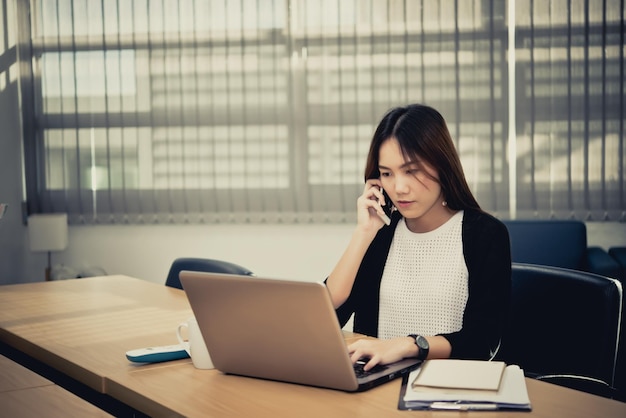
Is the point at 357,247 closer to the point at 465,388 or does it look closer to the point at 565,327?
the point at 565,327

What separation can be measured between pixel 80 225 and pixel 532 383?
4.13 m

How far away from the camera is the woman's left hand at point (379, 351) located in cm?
145

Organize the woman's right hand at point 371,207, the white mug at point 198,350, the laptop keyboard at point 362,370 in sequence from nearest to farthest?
the laptop keyboard at point 362,370 < the white mug at point 198,350 < the woman's right hand at point 371,207

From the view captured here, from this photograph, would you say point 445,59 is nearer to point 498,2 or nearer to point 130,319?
point 498,2

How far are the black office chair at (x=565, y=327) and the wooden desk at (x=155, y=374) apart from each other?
13.5 inches

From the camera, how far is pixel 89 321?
2.09 metres

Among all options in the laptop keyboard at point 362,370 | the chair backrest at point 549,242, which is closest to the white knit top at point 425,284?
the laptop keyboard at point 362,370

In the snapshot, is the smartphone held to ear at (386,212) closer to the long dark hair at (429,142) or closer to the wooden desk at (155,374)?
the long dark hair at (429,142)

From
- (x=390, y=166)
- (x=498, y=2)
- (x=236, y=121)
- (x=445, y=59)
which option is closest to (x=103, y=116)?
(x=236, y=121)

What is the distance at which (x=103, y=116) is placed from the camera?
4.91 meters

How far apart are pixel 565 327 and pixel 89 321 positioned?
48.7 inches

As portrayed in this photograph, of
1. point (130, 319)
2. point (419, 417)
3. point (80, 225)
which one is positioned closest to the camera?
point (419, 417)

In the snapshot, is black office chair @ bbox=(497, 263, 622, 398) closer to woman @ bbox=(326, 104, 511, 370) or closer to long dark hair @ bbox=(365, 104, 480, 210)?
woman @ bbox=(326, 104, 511, 370)

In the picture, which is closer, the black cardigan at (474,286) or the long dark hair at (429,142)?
the black cardigan at (474,286)
